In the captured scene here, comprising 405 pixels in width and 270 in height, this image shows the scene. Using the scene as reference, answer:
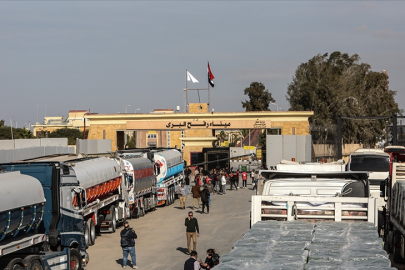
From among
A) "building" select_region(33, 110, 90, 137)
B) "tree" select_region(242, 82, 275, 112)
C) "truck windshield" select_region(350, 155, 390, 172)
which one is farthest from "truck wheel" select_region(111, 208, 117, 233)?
"building" select_region(33, 110, 90, 137)

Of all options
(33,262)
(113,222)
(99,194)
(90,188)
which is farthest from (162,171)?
(33,262)

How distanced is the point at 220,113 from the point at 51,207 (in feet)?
180

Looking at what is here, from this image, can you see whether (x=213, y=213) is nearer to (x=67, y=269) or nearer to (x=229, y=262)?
(x=67, y=269)

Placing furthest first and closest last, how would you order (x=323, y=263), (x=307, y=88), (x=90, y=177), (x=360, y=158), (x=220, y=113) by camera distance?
(x=307, y=88)
(x=220, y=113)
(x=360, y=158)
(x=90, y=177)
(x=323, y=263)

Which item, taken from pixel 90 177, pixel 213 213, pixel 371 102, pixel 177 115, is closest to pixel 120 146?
pixel 177 115

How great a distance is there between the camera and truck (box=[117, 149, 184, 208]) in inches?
1309

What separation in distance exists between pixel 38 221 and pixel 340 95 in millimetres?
60990

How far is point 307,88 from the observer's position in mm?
75188

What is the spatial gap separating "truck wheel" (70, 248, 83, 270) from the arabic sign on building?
53351 millimetres

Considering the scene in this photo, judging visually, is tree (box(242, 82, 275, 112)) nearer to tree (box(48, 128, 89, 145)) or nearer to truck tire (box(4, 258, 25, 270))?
tree (box(48, 128, 89, 145))

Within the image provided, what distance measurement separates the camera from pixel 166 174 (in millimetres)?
36000

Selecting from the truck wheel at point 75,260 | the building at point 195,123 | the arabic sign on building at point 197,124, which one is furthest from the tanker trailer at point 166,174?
the arabic sign on building at point 197,124

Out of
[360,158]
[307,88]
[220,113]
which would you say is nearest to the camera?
[360,158]

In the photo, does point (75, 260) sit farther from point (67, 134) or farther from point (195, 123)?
point (67, 134)
